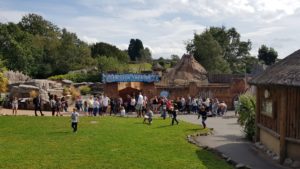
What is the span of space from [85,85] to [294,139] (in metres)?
42.9

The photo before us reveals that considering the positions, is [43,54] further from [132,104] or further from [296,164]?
[296,164]

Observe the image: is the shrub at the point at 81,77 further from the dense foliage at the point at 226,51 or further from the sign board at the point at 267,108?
the sign board at the point at 267,108

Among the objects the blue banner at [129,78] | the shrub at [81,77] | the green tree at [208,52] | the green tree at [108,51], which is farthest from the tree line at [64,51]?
the blue banner at [129,78]

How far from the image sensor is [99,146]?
2003 cm

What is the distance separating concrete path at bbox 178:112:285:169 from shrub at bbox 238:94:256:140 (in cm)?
57

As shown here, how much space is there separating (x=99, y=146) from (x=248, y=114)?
30.0 ft

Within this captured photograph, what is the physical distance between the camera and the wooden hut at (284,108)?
17.6m

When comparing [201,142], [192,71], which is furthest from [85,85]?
[201,142]

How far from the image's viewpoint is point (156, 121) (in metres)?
30.4

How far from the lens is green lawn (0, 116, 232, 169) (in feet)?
54.4

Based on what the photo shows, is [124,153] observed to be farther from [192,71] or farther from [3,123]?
[192,71]

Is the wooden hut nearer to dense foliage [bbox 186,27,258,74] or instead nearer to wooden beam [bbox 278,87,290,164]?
wooden beam [bbox 278,87,290,164]

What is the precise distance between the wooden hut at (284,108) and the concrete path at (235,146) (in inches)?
28.7

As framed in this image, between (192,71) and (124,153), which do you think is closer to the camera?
(124,153)
